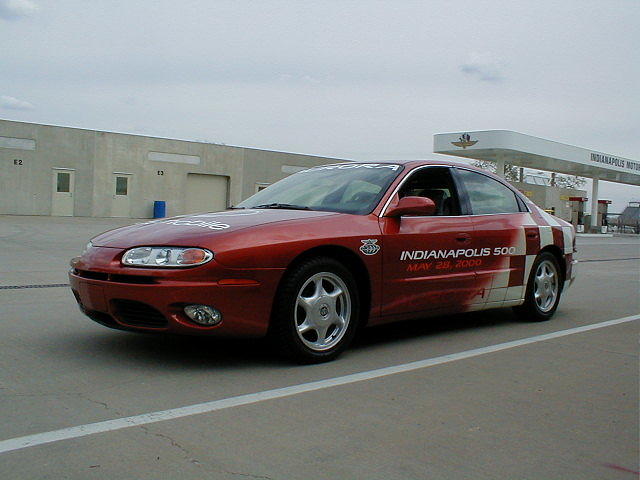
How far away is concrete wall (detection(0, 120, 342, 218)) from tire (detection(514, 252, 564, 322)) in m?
28.5

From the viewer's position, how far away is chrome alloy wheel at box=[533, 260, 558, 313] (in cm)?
689

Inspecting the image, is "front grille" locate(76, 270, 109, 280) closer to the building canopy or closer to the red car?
the red car

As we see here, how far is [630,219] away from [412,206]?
58325 mm

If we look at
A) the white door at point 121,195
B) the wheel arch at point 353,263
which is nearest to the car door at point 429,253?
the wheel arch at point 353,263

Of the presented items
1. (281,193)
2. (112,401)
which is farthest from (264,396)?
(281,193)

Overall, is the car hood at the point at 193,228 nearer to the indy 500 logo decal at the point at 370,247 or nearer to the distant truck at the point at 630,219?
the indy 500 logo decal at the point at 370,247

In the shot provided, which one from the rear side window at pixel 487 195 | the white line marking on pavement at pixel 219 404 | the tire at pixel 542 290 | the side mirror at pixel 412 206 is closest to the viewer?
the white line marking on pavement at pixel 219 404

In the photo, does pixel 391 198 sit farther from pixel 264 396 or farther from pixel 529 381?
pixel 264 396

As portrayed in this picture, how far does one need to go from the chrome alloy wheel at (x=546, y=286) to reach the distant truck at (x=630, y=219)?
54874mm

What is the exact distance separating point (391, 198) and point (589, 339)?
2.22 m

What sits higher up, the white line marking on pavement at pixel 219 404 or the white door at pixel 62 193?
the white door at pixel 62 193

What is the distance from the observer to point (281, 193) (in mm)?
5902

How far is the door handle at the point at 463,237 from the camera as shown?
5840mm

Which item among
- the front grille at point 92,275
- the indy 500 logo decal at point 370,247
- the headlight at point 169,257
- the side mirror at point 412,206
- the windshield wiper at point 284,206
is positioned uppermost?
the side mirror at point 412,206
